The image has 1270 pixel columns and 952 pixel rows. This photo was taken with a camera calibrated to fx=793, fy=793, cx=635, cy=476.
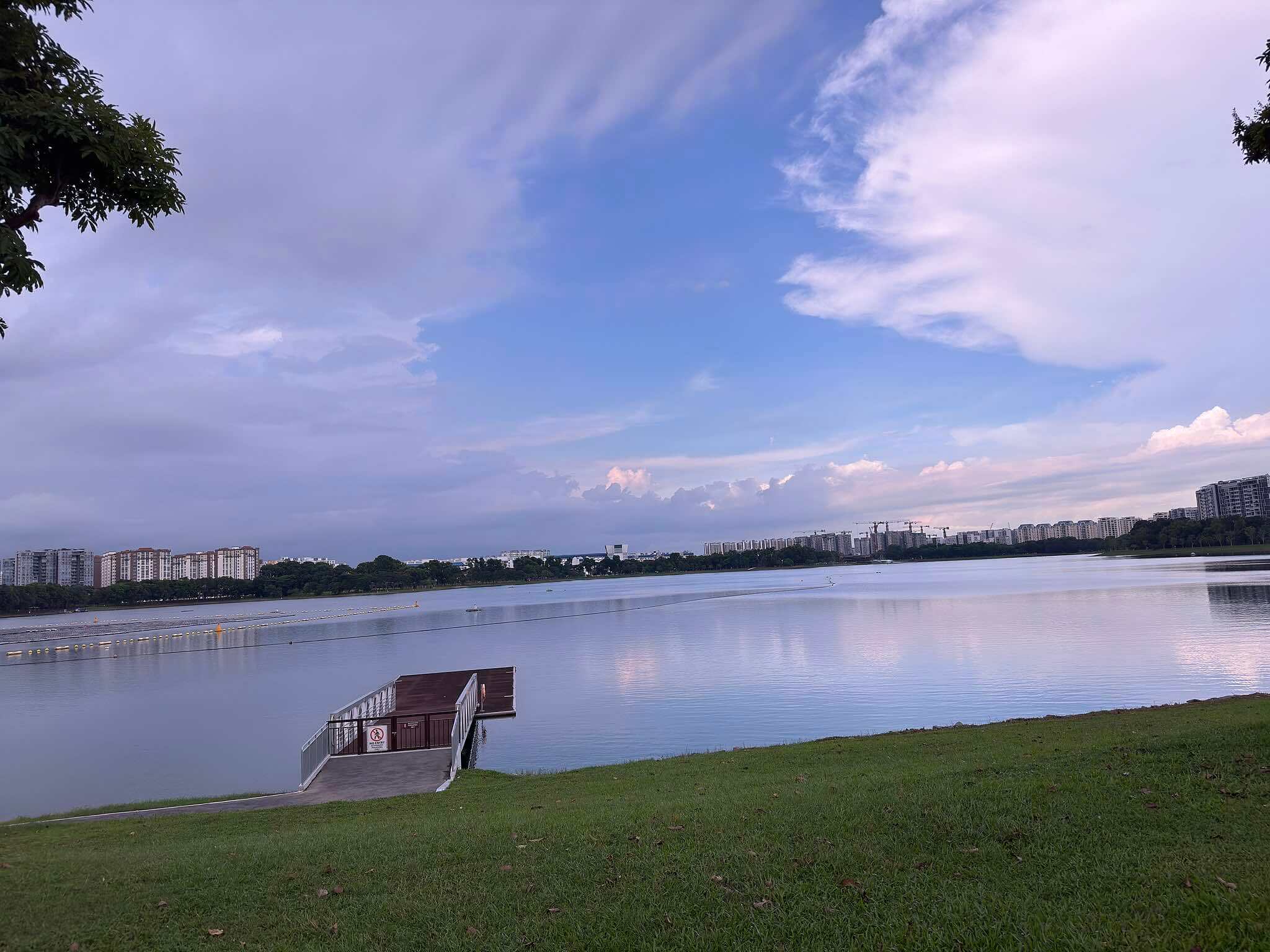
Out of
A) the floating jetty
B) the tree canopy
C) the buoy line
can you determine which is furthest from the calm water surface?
the tree canopy

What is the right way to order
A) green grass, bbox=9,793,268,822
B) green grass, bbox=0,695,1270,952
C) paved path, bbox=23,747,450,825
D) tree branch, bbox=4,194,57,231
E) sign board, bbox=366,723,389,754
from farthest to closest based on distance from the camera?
sign board, bbox=366,723,389,754
green grass, bbox=9,793,268,822
paved path, bbox=23,747,450,825
tree branch, bbox=4,194,57,231
green grass, bbox=0,695,1270,952

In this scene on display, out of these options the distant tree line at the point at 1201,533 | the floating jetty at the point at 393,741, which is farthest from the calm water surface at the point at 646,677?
the distant tree line at the point at 1201,533

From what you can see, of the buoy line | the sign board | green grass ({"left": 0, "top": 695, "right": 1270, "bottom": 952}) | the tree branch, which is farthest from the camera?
the buoy line

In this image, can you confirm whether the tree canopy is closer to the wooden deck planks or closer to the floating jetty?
the floating jetty

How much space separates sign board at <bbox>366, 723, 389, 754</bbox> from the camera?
2273 centimetres

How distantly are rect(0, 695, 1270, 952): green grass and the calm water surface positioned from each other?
567 inches

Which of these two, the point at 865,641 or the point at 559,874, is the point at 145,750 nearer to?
the point at 559,874

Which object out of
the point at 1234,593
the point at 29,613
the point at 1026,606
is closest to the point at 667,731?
the point at 1026,606

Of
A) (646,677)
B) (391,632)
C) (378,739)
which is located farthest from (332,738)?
(391,632)

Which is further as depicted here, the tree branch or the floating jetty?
the floating jetty

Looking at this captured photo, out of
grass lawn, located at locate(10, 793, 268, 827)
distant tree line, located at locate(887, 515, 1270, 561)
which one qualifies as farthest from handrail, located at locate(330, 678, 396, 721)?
distant tree line, located at locate(887, 515, 1270, 561)

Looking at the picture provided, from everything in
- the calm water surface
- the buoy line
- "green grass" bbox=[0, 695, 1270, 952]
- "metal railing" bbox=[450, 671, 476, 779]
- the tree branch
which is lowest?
the buoy line

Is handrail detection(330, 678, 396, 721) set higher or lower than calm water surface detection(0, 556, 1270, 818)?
higher

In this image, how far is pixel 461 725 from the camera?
89.4ft
